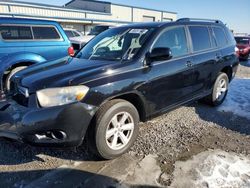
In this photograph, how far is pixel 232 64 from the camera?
598cm

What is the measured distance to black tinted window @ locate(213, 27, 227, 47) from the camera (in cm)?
552

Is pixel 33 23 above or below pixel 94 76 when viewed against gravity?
above

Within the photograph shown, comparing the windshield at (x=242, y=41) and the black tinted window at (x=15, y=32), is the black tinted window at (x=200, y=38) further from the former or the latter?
the windshield at (x=242, y=41)

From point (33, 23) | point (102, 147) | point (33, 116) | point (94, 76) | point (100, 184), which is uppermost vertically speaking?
point (33, 23)

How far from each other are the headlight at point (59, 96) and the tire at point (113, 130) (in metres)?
0.37

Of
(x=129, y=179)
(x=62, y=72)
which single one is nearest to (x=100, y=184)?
(x=129, y=179)

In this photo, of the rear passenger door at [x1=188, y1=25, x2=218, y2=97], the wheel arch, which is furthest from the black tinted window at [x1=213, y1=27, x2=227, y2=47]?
the wheel arch

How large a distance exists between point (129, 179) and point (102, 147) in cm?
53

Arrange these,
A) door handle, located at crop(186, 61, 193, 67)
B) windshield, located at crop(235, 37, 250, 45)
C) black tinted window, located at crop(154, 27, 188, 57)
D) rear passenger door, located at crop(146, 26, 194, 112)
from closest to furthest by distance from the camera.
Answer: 1. rear passenger door, located at crop(146, 26, 194, 112)
2. black tinted window, located at crop(154, 27, 188, 57)
3. door handle, located at crop(186, 61, 193, 67)
4. windshield, located at crop(235, 37, 250, 45)

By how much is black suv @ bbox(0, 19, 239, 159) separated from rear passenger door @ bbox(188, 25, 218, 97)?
19 mm

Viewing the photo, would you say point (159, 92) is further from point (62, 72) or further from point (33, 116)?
point (33, 116)

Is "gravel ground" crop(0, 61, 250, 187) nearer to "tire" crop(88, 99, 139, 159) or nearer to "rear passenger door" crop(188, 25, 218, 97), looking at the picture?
"tire" crop(88, 99, 139, 159)

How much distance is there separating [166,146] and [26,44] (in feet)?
14.5

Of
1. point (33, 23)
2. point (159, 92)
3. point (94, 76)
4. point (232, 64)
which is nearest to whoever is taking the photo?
point (94, 76)
